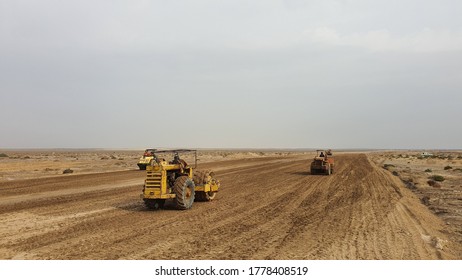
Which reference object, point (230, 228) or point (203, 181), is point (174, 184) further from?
point (230, 228)

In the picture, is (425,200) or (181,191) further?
(425,200)

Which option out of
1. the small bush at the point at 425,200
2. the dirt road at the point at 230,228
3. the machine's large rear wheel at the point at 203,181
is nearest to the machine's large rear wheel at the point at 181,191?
the dirt road at the point at 230,228

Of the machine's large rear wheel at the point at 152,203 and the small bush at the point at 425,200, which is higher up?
the machine's large rear wheel at the point at 152,203

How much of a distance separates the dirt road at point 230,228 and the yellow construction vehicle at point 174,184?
0.55 m

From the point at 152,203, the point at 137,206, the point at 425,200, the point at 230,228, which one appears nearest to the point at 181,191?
the point at 152,203

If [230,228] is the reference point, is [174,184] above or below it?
above

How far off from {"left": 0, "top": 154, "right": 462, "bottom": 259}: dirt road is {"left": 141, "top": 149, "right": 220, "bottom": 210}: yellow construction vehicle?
0.55m

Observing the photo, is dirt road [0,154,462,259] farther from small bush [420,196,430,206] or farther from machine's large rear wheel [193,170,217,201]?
machine's large rear wheel [193,170,217,201]

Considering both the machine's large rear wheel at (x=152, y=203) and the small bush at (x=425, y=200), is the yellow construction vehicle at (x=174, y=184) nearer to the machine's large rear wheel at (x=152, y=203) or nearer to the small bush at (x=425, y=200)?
the machine's large rear wheel at (x=152, y=203)

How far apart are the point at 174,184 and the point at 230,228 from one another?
3.36m

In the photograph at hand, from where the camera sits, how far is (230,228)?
989 centimetres

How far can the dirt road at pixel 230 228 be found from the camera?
7707 mm
